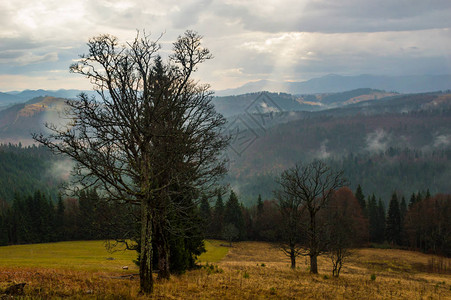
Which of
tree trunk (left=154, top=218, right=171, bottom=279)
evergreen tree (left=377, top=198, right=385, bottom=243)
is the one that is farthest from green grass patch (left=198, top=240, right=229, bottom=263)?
evergreen tree (left=377, top=198, right=385, bottom=243)

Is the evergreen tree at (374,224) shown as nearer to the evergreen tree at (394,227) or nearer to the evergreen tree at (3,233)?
the evergreen tree at (394,227)

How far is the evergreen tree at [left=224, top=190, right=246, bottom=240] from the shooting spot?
8625 cm

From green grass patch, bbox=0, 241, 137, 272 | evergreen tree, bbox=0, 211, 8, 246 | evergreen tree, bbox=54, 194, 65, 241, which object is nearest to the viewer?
green grass patch, bbox=0, 241, 137, 272

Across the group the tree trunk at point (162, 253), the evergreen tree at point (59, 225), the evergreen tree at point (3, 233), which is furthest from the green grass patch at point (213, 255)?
the evergreen tree at point (3, 233)

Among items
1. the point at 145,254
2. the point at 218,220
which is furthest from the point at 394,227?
the point at 145,254

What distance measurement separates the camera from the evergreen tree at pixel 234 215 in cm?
8625

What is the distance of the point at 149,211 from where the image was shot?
11320 millimetres

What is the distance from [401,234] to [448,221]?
497 inches

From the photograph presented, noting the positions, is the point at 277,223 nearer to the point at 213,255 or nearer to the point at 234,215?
the point at 213,255

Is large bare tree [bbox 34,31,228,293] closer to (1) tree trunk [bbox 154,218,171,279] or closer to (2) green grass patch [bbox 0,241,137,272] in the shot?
(1) tree trunk [bbox 154,218,171,279]

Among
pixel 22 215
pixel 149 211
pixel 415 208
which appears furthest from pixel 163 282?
pixel 415 208

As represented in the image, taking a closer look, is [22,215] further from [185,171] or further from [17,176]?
[17,176]

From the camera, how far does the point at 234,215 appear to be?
86.9 m

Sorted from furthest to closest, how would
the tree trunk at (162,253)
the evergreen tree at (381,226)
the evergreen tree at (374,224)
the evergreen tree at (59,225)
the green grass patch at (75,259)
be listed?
the evergreen tree at (381,226), the evergreen tree at (374,224), the evergreen tree at (59,225), the green grass patch at (75,259), the tree trunk at (162,253)
